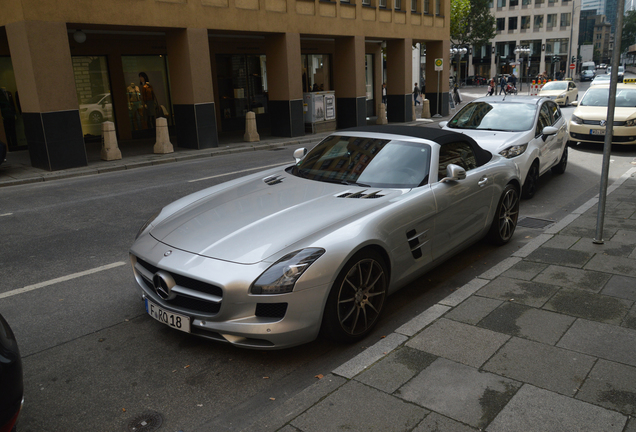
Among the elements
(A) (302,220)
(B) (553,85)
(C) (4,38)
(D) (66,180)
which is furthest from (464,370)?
(B) (553,85)

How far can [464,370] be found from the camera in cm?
333

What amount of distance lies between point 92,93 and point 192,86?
4390 millimetres

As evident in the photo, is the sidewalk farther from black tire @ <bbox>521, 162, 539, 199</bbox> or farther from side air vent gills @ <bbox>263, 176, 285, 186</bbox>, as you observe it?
black tire @ <bbox>521, 162, 539, 199</bbox>

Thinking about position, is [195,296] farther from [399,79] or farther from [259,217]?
[399,79]

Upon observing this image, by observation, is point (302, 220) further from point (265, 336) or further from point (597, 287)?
point (597, 287)

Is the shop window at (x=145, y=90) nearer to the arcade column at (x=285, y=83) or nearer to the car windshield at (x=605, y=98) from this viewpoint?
the arcade column at (x=285, y=83)

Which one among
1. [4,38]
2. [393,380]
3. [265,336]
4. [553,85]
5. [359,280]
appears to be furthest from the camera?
[553,85]

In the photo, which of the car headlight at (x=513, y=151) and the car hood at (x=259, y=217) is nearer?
the car hood at (x=259, y=217)

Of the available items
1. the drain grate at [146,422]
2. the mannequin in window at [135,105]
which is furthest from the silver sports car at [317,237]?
the mannequin in window at [135,105]

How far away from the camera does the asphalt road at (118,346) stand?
3.28 m

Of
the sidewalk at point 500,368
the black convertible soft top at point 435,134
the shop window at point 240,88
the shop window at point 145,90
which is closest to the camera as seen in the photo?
the sidewalk at point 500,368

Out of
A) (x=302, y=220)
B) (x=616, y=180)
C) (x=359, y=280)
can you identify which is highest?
(x=302, y=220)

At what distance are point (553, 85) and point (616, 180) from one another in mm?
26645

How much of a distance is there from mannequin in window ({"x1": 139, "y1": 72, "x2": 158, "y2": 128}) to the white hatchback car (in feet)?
46.1
